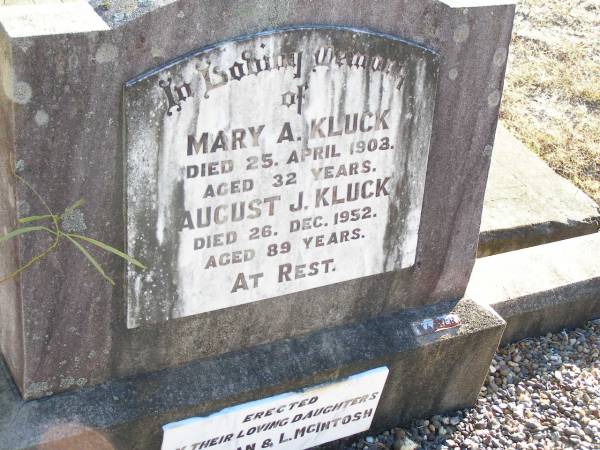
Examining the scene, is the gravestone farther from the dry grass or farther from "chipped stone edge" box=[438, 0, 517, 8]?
the dry grass

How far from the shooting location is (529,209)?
180 inches

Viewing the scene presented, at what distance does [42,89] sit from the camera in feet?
7.71

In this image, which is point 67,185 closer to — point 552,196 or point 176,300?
point 176,300

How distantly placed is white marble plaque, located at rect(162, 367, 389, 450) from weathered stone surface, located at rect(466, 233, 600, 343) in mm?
773

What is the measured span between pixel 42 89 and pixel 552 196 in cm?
311

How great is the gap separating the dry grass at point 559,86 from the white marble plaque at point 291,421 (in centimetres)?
228

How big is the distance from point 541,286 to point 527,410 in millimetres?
616

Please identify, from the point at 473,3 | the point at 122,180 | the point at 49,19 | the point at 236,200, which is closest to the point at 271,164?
the point at 236,200

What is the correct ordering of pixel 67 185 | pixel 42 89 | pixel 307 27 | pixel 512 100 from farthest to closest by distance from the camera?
pixel 512 100 < pixel 307 27 < pixel 67 185 < pixel 42 89

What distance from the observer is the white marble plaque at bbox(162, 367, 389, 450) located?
10.0 ft

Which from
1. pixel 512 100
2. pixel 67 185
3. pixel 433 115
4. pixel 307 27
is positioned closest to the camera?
pixel 67 185

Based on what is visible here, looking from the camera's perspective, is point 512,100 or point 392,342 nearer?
point 392,342

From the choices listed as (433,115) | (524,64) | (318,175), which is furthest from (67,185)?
(524,64)

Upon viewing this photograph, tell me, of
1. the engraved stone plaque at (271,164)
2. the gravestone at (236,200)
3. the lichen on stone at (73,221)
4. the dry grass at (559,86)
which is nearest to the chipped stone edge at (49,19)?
the gravestone at (236,200)
